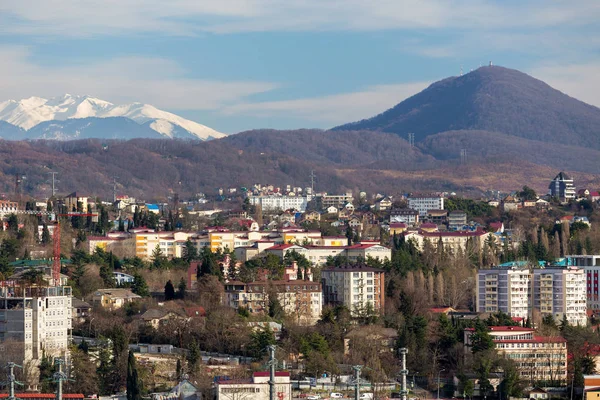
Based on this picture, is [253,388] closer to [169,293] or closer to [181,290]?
[169,293]

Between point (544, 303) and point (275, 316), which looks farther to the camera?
point (544, 303)

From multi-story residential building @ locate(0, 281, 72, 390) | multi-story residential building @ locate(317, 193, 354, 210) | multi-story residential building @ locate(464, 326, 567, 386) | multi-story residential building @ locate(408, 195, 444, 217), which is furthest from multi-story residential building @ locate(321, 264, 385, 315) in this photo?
multi-story residential building @ locate(317, 193, 354, 210)

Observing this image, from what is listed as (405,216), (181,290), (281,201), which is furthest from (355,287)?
(281,201)

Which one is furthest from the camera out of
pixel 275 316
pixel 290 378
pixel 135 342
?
pixel 275 316

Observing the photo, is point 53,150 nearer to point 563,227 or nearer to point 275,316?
point 563,227

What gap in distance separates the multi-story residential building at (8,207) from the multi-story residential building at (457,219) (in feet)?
81.4

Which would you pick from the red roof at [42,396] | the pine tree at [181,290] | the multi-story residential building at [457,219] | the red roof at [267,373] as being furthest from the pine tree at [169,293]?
the multi-story residential building at [457,219]

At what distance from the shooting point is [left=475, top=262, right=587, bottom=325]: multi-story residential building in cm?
5922

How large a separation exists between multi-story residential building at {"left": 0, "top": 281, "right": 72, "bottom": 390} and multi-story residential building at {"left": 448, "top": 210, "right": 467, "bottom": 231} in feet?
147

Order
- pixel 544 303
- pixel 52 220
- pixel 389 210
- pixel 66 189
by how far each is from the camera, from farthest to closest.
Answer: pixel 66 189, pixel 389 210, pixel 52 220, pixel 544 303

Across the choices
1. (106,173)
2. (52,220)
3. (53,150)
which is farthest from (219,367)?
(53,150)

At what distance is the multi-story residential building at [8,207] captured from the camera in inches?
3103

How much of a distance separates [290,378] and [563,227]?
113ft

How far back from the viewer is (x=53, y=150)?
579ft
